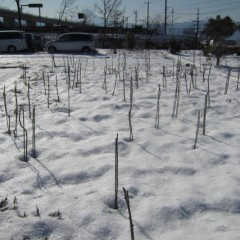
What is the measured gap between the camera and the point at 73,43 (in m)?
20.2

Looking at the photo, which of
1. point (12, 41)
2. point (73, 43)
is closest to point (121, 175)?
point (73, 43)

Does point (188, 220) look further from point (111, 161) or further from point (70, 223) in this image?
point (111, 161)

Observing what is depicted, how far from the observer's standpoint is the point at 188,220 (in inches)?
97.5

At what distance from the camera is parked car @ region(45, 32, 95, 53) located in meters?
20.2

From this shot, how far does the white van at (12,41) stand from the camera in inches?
794

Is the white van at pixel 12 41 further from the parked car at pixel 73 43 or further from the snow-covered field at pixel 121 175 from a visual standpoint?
the snow-covered field at pixel 121 175

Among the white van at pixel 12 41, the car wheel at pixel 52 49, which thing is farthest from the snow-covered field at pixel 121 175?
the white van at pixel 12 41

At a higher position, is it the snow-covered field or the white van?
the white van

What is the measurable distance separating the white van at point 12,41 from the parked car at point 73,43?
1.38 meters

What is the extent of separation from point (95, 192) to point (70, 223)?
0.44 meters

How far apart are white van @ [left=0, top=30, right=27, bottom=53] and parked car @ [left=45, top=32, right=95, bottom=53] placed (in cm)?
138

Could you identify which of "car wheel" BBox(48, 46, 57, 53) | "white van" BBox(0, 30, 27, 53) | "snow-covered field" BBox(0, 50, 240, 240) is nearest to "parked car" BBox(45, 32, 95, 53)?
"car wheel" BBox(48, 46, 57, 53)

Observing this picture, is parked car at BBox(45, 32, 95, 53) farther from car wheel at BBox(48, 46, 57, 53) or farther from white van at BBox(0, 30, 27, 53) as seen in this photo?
white van at BBox(0, 30, 27, 53)

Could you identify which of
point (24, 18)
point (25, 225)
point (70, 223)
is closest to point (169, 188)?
point (70, 223)
